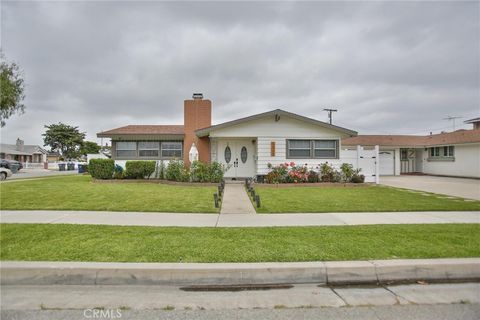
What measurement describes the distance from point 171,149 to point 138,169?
326cm

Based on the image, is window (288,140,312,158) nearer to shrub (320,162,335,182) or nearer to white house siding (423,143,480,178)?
shrub (320,162,335,182)

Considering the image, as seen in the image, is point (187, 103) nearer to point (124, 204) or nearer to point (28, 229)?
point (124, 204)

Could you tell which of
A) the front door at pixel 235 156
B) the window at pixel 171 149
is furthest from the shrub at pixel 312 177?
the window at pixel 171 149

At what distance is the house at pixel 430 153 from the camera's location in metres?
20.8

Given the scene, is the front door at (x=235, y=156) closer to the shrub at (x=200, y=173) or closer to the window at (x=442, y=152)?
the shrub at (x=200, y=173)

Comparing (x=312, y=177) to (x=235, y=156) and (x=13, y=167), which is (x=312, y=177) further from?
(x=13, y=167)

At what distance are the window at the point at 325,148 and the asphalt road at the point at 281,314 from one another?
12754 mm

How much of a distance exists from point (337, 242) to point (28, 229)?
6.42 m

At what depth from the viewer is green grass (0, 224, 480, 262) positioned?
13.7 ft

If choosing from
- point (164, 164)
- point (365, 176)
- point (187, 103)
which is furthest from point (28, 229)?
point (365, 176)

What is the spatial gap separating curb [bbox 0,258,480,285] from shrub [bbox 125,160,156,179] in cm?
1178

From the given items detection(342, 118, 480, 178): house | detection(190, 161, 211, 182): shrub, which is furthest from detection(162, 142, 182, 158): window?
detection(342, 118, 480, 178): house

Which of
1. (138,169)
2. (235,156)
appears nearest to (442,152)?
(235,156)

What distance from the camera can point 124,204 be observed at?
8547 millimetres
